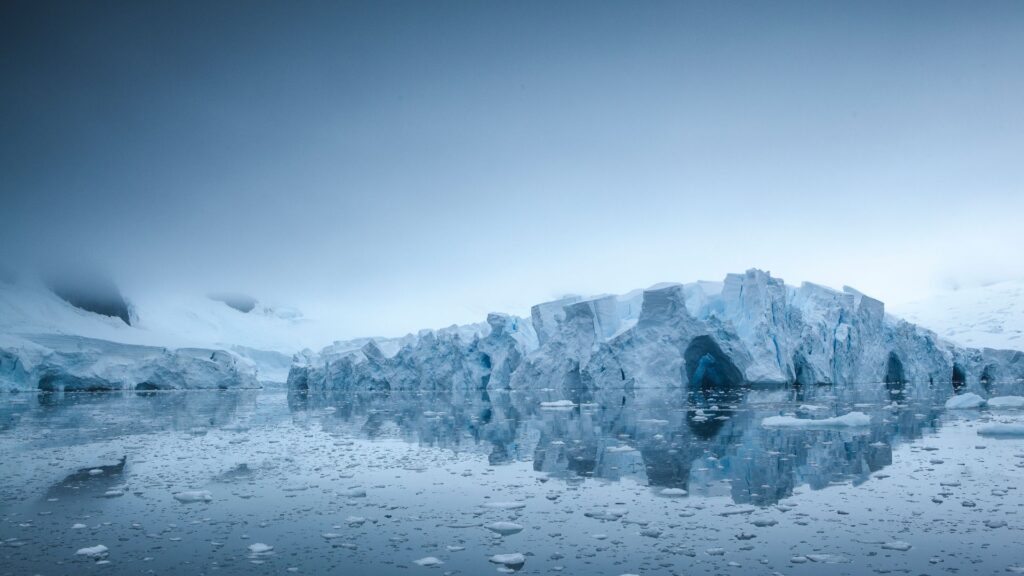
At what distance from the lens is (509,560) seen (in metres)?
3.35

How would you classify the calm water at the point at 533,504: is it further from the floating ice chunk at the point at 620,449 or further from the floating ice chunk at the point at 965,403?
the floating ice chunk at the point at 965,403

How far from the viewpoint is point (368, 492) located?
543cm

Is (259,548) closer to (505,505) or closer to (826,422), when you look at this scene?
(505,505)

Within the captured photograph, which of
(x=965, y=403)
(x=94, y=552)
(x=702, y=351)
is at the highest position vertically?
(x=702, y=351)

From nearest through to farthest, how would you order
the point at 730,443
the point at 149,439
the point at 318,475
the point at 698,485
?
the point at 698,485 → the point at 318,475 → the point at 730,443 → the point at 149,439

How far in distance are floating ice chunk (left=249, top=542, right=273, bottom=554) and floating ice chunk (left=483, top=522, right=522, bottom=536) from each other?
4.43 feet

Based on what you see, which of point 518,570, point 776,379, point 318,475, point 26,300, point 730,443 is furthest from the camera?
point 26,300

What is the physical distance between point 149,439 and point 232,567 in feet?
25.7

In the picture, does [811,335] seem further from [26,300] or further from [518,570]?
[26,300]

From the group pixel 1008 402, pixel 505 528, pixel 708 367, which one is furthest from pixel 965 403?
pixel 708 367

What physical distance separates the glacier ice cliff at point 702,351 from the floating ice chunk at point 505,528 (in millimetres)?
18680

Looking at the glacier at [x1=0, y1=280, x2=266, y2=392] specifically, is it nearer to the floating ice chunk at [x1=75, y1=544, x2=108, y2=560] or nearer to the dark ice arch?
the dark ice arch

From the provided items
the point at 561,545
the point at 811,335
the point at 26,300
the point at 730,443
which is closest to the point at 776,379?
the point at 811,335

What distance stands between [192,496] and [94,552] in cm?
166
